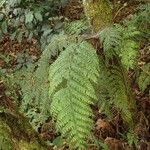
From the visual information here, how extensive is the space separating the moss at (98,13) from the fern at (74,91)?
0.66 m

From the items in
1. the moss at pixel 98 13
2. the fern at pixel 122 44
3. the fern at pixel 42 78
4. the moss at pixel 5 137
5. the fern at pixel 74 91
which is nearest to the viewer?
the fern at pixel 74 91

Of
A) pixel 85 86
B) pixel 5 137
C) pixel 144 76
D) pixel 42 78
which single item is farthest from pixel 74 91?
pixel 144 76

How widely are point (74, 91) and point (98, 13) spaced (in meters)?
1.03

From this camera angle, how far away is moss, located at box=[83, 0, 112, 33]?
2590 millimetres

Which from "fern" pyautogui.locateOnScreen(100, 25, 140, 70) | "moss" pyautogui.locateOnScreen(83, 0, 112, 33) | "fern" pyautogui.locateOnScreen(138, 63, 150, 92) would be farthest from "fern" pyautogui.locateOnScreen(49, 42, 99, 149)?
"fern" pyautogui.locateOnScreen(138, 63, 150, 92)

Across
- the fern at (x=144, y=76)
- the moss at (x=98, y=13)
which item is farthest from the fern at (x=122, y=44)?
the fern at (x=144, y=76)

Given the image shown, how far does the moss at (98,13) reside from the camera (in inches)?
102

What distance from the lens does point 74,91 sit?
169 centimetres

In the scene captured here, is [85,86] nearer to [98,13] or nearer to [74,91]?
[74,91]

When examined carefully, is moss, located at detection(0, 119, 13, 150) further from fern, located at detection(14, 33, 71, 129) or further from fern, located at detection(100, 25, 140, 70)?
fern, located at detection(100, 25, 140, 70)

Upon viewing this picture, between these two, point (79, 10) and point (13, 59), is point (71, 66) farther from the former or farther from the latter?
point (79, 10)

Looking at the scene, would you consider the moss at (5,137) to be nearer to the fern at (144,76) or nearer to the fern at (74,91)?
the fern at (74,91)

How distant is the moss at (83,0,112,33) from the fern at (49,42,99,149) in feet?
2.15

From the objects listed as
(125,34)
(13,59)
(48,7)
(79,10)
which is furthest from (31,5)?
(125,34)
